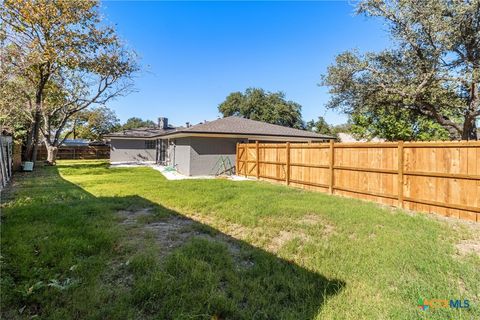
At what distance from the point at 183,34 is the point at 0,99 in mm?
11718

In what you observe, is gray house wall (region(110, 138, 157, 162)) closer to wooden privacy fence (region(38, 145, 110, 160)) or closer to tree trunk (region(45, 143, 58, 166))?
tree trunk (region(45, 143, 58, 166))

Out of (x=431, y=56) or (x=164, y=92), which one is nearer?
(x=431, y=56)

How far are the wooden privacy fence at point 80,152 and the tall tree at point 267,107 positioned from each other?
22899 mm

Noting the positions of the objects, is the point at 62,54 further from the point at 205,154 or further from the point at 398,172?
the point at 398,172

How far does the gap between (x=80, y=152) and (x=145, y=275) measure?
1271 inches

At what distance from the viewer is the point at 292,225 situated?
5105mm

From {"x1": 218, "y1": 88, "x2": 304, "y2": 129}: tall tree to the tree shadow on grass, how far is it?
40.2 meters

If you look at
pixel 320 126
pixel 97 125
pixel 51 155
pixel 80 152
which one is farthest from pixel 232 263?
pixel 320 126

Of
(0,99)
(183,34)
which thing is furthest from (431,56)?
(0,99)

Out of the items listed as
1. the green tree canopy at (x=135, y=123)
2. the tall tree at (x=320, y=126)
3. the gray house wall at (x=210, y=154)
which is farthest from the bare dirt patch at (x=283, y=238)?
the green tree canopy at (x=135, y=123)

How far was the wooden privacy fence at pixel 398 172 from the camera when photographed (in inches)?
223

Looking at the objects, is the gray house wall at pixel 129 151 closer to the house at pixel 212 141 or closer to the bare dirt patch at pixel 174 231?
the house at pixel 212 141

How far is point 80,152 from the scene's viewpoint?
3044cm

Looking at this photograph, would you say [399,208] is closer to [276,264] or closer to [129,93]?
[276,264]
